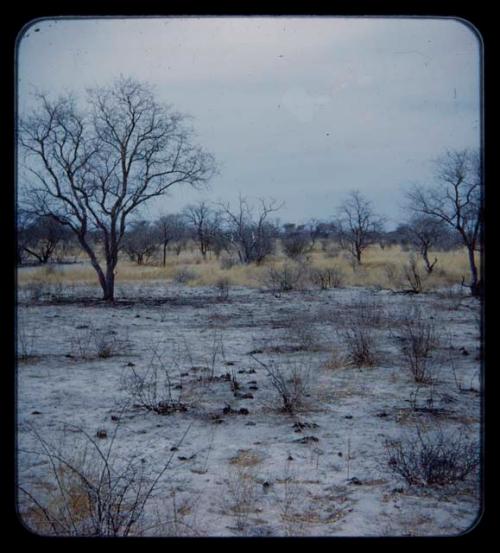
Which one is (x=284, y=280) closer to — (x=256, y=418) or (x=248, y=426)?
(x=256, y=418)

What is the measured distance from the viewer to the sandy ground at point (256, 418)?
3.19 metres

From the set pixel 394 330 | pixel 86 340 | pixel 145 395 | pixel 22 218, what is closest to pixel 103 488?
pixel 145 395

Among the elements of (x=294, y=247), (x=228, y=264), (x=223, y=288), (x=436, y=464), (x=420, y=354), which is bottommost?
(x=436, y=464)

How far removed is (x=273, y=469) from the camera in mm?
3773

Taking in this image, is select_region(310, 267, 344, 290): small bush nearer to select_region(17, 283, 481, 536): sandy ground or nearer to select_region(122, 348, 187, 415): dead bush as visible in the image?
select_region(17, 283, 481, 536): sandy ground

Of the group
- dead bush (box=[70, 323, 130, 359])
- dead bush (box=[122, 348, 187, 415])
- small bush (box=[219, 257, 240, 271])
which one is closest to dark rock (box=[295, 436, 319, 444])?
dead bush (box=[122, 348, 187, 415])

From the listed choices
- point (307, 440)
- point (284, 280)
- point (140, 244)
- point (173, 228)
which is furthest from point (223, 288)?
point (173, 228)

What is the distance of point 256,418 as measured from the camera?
4805 mm

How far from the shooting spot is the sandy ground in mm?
3188

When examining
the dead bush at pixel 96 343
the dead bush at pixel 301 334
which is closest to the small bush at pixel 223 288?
the dead bush at pixel 301 334

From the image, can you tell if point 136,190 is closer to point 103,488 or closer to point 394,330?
point 394,330

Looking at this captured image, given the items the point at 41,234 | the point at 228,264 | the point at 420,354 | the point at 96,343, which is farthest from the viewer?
Result: the point at 228,264

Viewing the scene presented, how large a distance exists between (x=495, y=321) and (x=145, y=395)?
3721 mm

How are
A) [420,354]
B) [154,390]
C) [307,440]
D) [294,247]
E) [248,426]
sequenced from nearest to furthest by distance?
[307,440]
[248,426]
[154,390]
[420,354]
[294,247]
